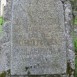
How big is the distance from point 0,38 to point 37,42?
0.87 meters

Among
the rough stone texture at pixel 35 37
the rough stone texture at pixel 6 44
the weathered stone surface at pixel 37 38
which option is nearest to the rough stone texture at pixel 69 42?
the rough stone texture at pixel 35 37

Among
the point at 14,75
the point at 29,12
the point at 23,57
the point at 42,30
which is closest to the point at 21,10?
the point at 29,12

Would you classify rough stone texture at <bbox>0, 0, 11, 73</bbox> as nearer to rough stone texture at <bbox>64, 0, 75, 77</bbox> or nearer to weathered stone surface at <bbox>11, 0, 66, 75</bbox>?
weathered stone surface at <bbox>11, 0, 66, 75</bbox>

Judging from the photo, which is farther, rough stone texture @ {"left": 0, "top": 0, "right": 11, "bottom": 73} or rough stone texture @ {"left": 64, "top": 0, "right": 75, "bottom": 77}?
rough stone texture @ {"left": 64, "top": 0, "right": 75, "bottom": 77}

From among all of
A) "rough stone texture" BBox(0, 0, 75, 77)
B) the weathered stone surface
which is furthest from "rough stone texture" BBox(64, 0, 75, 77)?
the weathered stone surface

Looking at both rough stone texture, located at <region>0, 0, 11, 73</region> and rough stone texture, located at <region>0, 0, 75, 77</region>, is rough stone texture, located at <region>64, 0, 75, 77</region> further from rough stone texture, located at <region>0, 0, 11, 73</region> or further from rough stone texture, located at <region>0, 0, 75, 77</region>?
rough stone texture, located at <region>0, 0, 11, 73</region>

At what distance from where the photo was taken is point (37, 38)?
22.4 ft

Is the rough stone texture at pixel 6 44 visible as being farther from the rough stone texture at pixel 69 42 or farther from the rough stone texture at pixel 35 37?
the rough stone texture at pixel 69 42

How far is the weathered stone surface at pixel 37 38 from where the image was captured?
673 cm

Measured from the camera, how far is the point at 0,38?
6871 mm

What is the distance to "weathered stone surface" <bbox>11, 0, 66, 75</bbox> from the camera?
265 inches

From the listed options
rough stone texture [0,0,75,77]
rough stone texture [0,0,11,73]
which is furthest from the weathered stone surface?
rough stone texture [0,0,11,73]

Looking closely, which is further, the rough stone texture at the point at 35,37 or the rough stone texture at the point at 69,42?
the rough stone texture at the point at 69,42

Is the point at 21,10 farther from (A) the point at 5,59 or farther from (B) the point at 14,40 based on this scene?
(A) the point at 5,59
